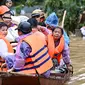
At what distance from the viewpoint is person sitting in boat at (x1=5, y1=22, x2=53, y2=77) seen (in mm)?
6270

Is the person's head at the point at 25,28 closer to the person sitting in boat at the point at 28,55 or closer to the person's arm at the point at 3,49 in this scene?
the person sitting in boat at the point at 28,55

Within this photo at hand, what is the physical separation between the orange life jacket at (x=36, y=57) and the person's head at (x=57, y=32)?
0.99 metres

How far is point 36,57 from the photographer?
636 centimetres

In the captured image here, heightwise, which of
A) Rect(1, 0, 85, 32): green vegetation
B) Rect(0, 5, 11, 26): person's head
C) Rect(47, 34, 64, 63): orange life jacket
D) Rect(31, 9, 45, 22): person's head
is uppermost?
Rect(0, 5, 11, 26): person's head

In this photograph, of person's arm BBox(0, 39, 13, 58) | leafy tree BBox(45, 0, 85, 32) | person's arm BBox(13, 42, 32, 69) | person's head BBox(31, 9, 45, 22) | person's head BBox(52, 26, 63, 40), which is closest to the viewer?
person's arm BBox(13, 42, 32, 69)

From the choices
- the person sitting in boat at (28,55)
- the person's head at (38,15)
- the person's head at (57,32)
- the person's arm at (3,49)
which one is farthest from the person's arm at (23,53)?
the person's head at (38,15)

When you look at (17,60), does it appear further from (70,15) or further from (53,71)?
(70,15)

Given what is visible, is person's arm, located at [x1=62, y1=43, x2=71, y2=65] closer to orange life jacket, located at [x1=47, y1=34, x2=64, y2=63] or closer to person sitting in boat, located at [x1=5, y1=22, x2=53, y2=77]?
orange life jacket, located at [x1=47, y1=34, x2=64, y2=63]

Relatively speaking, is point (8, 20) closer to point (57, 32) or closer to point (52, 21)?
point (52, 21)

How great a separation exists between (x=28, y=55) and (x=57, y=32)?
4.46 feet

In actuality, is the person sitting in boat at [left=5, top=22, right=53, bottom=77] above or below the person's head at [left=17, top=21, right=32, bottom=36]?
below

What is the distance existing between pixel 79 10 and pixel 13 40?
12653 millimetres

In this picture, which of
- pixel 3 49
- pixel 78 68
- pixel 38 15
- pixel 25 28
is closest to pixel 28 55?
pixel 25 28

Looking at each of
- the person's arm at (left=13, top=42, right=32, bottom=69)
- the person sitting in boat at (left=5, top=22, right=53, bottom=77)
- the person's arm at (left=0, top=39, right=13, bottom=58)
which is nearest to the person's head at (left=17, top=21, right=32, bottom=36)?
the person sitting in boat at (left=5, top=22, right=53, bottom=77)
